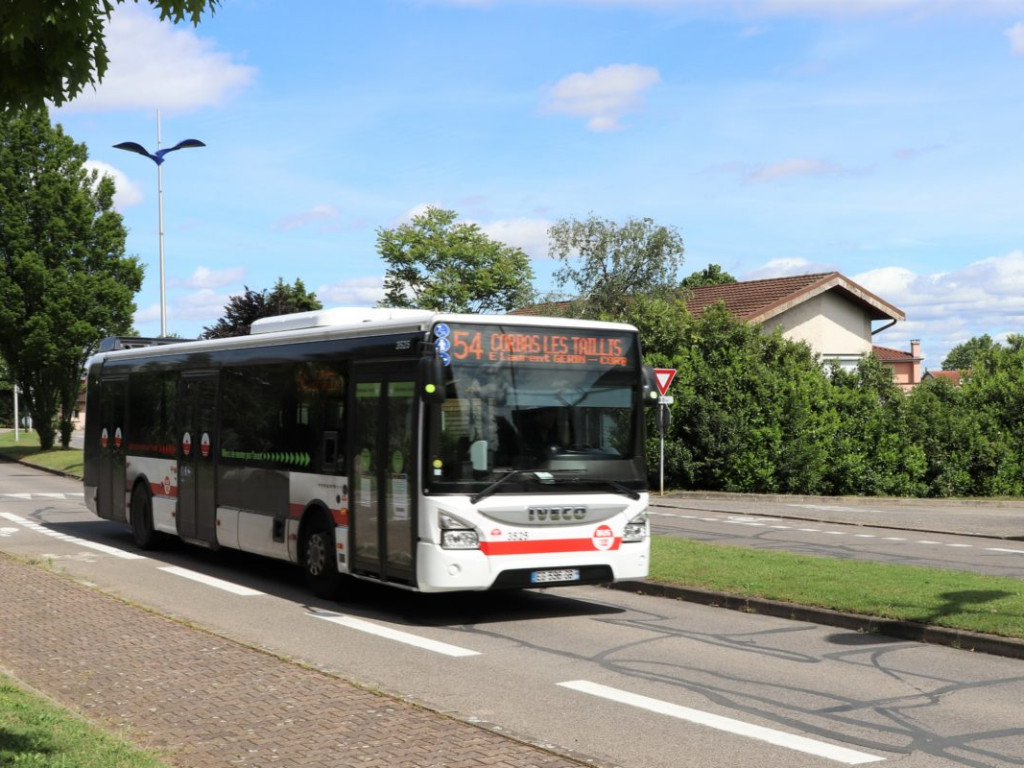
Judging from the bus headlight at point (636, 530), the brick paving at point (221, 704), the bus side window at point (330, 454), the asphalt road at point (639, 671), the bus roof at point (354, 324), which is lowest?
the asphalt road at point (639, 671)

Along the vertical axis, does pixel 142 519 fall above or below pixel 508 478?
below

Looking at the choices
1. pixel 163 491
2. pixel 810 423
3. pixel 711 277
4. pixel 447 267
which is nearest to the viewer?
pixel 163 491

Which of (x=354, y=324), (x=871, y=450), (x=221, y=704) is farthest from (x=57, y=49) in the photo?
(x=871, y=450)

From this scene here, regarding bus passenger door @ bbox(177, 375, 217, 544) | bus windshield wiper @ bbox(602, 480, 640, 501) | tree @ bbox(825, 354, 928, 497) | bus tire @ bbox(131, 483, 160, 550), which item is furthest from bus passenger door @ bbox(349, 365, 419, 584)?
tree @ bbox(825, 354, 928, 497)

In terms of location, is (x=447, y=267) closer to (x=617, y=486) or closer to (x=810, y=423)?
(x=810, y=423)

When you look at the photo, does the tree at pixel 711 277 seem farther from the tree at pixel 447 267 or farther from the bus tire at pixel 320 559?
the bus tire at pixel 320 559

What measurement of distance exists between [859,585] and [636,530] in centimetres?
247

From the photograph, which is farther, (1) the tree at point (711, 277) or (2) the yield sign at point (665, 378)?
(1) the tree at point (711, 277)

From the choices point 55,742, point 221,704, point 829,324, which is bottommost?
point 221,704

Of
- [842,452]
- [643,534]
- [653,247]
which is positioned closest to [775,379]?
[842,452]

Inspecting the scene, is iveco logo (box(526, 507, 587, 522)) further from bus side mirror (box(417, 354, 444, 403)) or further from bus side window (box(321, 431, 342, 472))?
bus side window (box(321, 431, 342, 472))

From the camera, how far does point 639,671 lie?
928 cm

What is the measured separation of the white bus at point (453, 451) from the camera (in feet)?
37.0

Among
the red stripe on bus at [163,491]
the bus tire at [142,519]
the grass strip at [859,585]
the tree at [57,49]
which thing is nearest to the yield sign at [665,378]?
the grass strip at [859,585]
